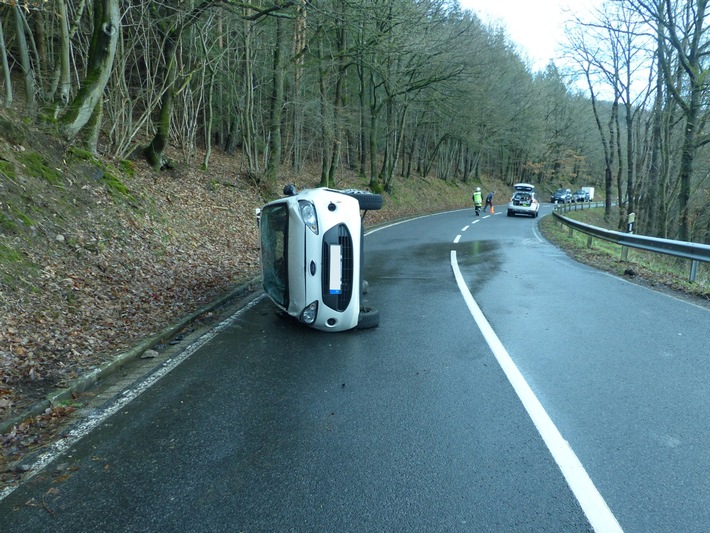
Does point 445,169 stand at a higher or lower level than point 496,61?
lower

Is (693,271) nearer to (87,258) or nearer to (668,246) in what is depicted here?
(668,246)

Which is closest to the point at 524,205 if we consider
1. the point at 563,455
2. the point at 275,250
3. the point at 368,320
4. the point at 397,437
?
the point at 368,320

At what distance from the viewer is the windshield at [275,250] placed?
6023mm

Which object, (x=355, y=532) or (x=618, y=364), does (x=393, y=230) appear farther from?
(x=355, y=532)

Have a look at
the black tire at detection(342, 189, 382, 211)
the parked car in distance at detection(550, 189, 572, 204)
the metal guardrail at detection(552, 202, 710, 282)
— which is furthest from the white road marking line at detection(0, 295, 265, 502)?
the parked car in distance at detection(550, 189, 572, 204)

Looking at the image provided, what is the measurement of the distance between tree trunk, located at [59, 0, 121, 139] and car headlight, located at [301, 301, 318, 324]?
7062 mm

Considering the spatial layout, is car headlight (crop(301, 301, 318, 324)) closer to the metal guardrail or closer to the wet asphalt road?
the wet asphalt road

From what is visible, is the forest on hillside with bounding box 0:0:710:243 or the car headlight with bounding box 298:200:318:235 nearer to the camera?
the car headlight with bounding box 298:200:318:235

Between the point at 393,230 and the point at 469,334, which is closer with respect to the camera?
the point at 469,334

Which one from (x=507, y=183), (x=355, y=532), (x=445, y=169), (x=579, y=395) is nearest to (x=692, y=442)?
(x=579, y=395)

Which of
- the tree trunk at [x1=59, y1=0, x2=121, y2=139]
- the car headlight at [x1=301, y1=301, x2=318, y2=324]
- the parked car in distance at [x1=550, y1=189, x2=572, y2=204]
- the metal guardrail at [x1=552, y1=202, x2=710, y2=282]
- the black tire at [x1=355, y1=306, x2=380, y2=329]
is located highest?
the tree trunk at [x1=59, y1=0, x2=121, y2=139]

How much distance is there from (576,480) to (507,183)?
230ft

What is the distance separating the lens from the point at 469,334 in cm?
613

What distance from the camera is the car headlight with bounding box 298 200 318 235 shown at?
5641 mm
